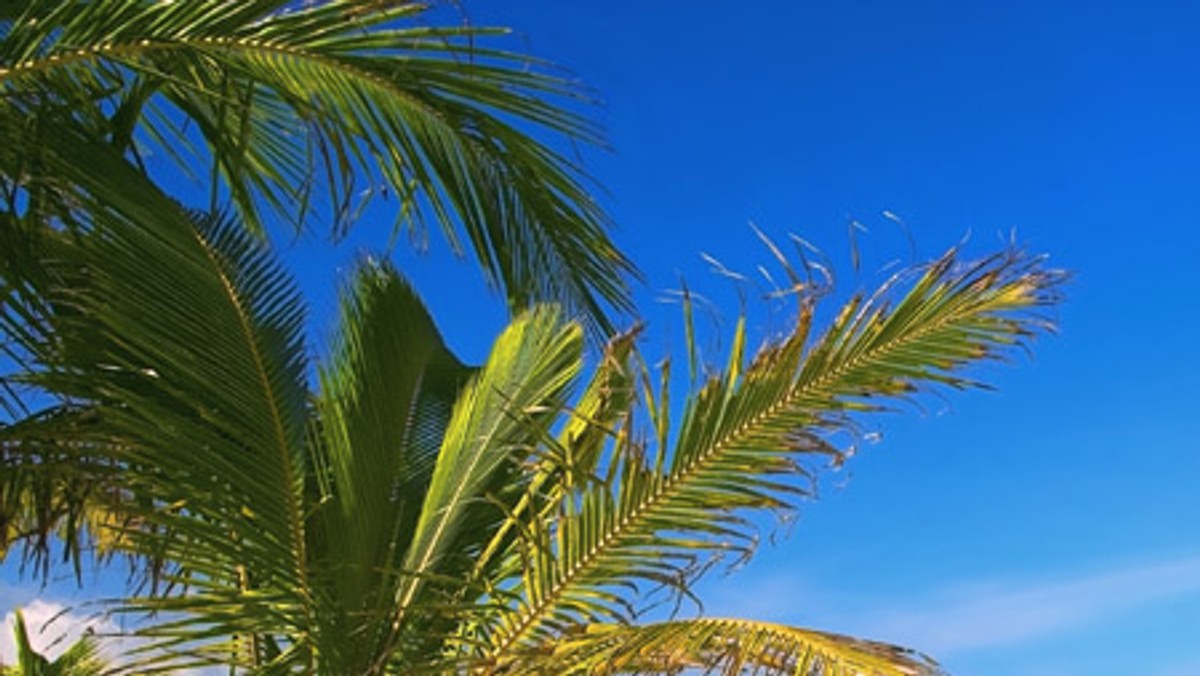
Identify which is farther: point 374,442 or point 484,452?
point 374,442

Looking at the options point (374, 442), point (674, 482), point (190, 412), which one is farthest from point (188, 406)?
point (674, 482)

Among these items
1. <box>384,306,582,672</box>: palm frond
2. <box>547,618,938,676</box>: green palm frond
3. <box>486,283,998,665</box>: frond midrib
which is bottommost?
<box>547,618,938,676</box>: green palm frond

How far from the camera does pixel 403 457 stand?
7.40 m

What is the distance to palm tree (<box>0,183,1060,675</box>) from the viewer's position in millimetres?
5004

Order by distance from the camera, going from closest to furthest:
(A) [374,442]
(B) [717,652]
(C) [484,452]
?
(B) [717,652]
(C) [484,452]
(A) [374,442]

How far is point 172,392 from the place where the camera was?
554 centimetres

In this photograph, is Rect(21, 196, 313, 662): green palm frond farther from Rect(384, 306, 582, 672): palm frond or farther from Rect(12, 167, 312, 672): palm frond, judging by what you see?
Rect(384, 306, 582, 672): palm frond

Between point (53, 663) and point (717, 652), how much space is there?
18.9 ft

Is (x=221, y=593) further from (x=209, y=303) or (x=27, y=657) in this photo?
(x=27, y=657)

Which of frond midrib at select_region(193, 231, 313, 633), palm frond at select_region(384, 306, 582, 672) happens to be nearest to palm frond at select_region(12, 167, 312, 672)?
frond midrib at select_region(193, 231, 313, 633)

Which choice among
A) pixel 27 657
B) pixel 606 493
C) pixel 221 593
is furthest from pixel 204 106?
pixel 27 657

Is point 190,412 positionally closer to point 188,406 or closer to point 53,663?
point 188,406

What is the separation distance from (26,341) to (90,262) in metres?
0.34

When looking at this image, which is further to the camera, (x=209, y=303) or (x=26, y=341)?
(x=209, y=303)
